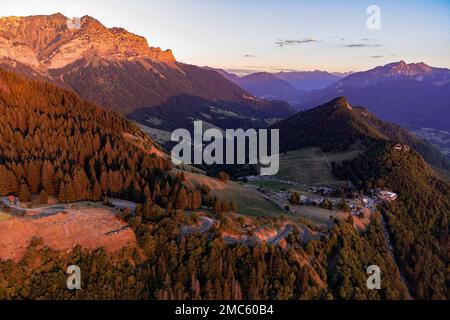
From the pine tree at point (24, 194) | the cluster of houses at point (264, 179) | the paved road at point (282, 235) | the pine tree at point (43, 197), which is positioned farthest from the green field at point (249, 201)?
the pine tree at point (24, 194)

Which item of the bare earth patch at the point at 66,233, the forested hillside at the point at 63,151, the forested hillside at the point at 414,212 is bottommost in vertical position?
the forested hillside at the point at 414,212

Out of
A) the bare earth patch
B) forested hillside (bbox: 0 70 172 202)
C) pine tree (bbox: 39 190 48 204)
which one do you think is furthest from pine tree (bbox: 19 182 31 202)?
the bare earth patch

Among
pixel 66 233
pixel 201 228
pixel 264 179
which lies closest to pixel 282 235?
pixel 201 228

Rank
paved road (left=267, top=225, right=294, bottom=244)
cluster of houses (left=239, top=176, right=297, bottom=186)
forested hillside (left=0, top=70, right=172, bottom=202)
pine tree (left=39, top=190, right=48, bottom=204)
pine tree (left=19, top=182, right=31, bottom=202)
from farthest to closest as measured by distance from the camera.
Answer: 1. cluster of houses (left=239, top=176, right=297, bottom=186)
2. forested hillside (left=0, top=70, right=172, bottom=202)
3. paved road (left=267, top=225, right=294, bottom=244)
4. pine tree (left=39, top=190, right=48, bottom=204)
5. pine tree (left=19, top=182, right=31, bottom=202)

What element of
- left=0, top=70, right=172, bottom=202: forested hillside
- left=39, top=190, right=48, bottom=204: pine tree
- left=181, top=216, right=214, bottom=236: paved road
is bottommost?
left=181, top=216, right=214, bottom=236: paved road

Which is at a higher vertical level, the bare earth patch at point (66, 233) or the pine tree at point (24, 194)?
the pine tree at point (24, 194)

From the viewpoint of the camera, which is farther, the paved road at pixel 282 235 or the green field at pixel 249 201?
the green field at pixel 249 201

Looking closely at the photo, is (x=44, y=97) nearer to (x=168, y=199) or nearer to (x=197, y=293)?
(x=168, y=199)

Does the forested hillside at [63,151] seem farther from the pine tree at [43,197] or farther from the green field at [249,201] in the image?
the green field at [249,201]

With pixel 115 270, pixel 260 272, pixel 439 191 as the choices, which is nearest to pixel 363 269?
pixel 260 272

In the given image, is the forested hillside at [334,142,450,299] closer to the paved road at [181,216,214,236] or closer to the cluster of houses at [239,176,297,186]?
the cluster of houses at [239,176,297,186]

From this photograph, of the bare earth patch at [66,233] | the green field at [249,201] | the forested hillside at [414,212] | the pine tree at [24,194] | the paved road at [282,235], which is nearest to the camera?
the bare earth patch at [66,233]
